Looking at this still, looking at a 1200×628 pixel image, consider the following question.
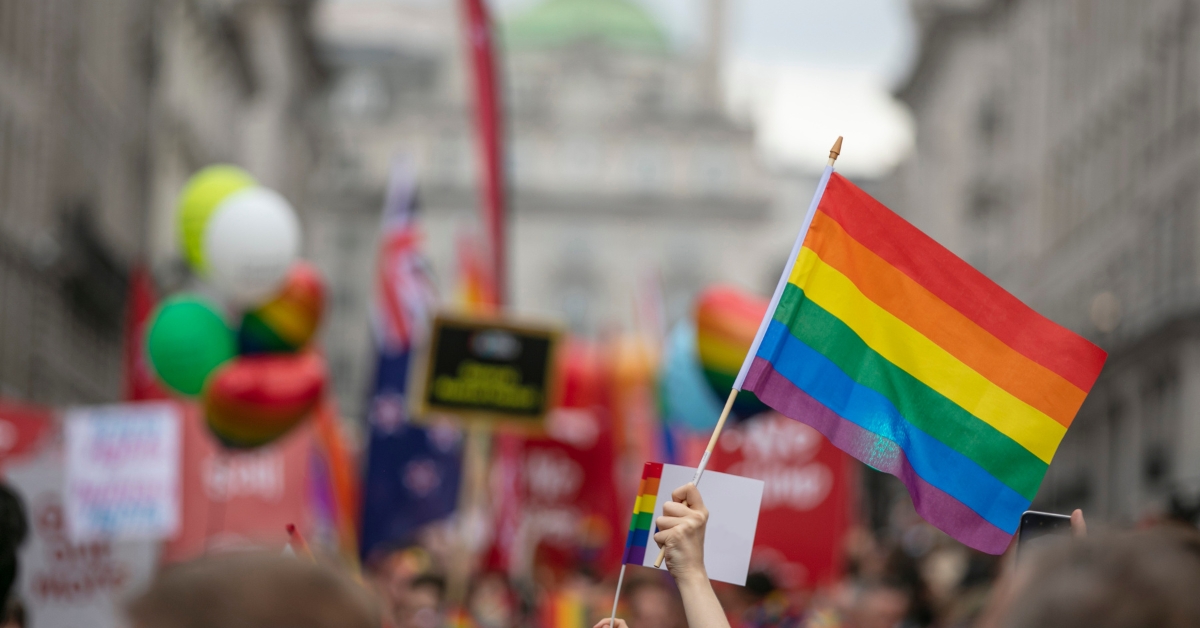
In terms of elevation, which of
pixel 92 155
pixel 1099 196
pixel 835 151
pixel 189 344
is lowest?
pixel 189 344

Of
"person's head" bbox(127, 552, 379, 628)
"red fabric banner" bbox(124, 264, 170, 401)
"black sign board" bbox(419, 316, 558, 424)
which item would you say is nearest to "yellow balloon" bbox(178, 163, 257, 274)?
"black sign board" bbox(419, 316, 558, 424)

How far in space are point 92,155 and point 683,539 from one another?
27.1 meters

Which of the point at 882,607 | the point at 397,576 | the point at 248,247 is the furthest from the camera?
the point at 248,247

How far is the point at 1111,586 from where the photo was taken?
178 cm

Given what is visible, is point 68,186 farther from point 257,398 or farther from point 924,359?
point 924,359

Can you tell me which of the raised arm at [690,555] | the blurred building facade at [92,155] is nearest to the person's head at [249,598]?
the raised arm at [690,555]

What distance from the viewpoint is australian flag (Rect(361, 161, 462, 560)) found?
12008 mm

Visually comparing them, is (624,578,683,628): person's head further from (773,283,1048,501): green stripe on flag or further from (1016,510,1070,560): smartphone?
(1016,510,1070,560): smartphone

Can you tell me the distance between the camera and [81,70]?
88.0ft

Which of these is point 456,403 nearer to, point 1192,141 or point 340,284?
point 1192,141

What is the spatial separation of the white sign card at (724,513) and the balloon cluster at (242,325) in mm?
5989

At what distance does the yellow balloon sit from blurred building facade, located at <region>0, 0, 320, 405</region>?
13.6 metres

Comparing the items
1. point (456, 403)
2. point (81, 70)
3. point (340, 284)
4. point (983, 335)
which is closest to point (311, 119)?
point (340, 284)

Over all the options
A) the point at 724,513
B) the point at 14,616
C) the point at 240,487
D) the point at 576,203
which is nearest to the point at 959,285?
the point at 724,513
